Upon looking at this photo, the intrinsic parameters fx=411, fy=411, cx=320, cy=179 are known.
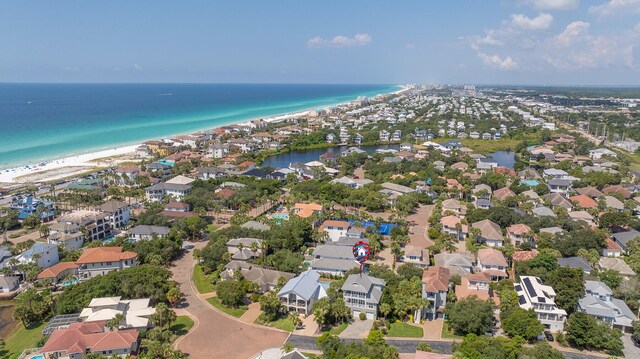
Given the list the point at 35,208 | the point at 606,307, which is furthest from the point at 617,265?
the point at 35,208

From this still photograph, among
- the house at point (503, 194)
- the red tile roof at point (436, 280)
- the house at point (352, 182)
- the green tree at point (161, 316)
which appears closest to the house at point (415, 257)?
the red tile roof at point (436, 280)

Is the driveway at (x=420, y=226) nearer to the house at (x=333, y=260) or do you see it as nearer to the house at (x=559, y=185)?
the house at (x=333, y=260)

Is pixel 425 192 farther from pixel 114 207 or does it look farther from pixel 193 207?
pixel 114 207

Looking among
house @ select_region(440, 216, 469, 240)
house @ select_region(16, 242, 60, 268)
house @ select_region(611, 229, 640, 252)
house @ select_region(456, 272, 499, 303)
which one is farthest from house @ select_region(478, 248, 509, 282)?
house @ select_region(16, 242, 60, 268)

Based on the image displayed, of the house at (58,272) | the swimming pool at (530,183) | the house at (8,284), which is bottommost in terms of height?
the house at (8,284)

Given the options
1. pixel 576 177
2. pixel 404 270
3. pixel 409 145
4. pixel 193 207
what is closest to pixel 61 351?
pixel 404 270
